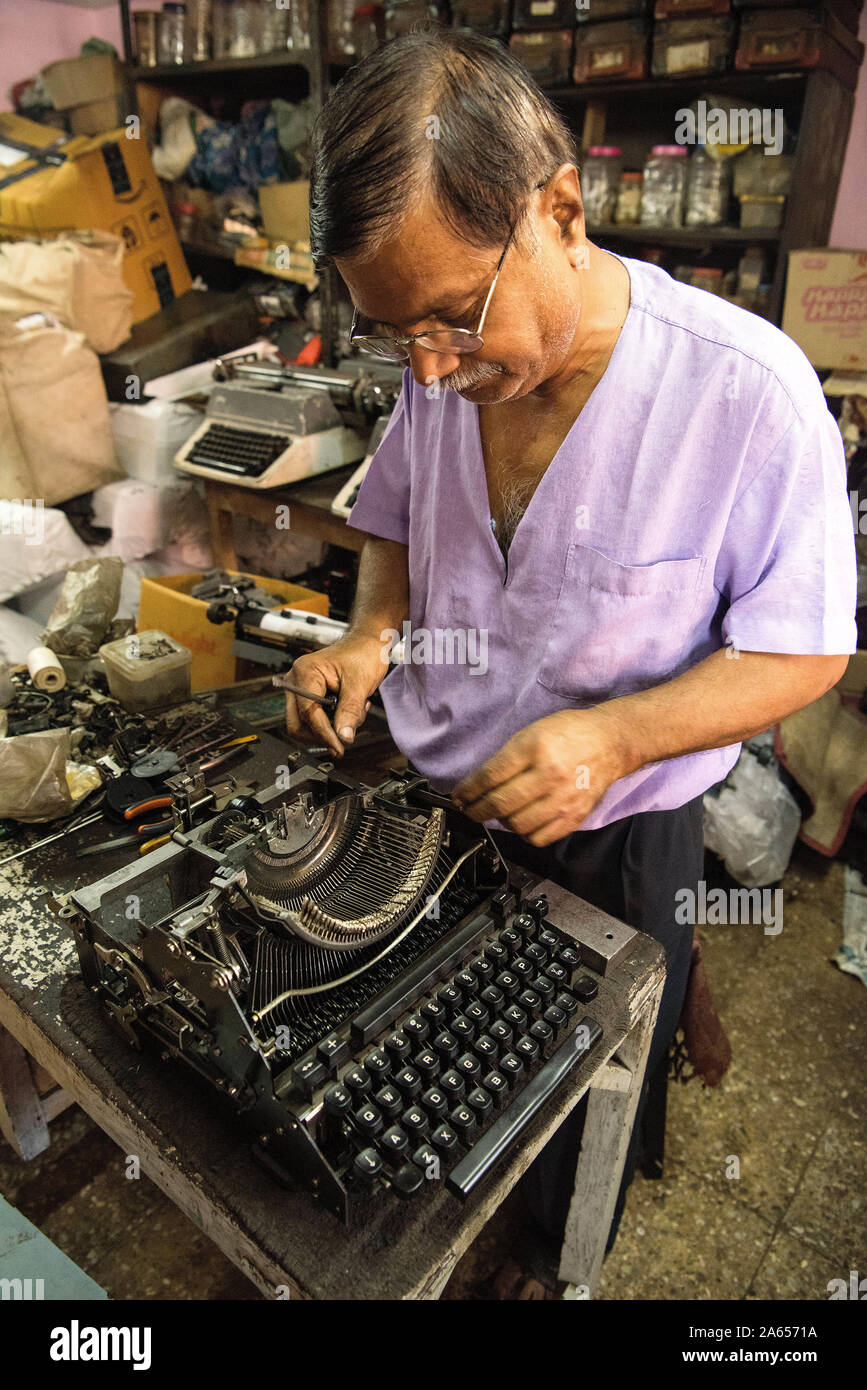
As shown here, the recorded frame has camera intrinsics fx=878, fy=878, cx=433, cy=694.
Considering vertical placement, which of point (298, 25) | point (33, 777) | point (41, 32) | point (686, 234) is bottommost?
point (33, 777)

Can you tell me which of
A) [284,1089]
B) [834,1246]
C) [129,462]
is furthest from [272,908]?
[129,462]

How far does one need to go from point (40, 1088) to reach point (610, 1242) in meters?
1.30

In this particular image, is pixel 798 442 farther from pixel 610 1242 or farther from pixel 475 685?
pixel 610 1242

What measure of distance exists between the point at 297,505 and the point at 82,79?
105 inches

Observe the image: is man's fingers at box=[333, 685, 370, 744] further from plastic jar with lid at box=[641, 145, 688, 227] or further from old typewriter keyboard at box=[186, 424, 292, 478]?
plastic jar with lid at box=[641, 145, 688, 227]

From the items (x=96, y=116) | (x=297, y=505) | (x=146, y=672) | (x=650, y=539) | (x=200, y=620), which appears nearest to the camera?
(x=650, y=539)

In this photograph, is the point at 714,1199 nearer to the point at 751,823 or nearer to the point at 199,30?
the point at 751,823

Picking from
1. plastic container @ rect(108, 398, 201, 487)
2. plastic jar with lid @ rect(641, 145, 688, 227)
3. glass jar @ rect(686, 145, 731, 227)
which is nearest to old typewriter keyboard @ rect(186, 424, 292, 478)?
plastic container @ rect(108, 398, 201, 487)

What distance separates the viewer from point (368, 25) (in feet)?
11.2

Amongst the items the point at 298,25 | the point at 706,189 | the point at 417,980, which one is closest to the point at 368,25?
the point at 298,25

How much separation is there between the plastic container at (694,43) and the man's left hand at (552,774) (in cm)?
263

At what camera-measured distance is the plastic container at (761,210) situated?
2873 mm

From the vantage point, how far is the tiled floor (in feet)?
6.17

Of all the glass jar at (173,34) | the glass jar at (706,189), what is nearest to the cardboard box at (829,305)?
the glass jar at (706,189)
